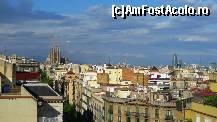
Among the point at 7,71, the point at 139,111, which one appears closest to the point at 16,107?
the point at 7,71

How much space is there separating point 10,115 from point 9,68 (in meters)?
11.9

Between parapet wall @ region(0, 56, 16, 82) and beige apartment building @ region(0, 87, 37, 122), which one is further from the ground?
parapet wall @ region(0, 56, 16, 82)

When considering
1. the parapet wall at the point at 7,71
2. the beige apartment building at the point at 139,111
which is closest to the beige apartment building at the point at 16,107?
the parapet wall at the point at 7,71

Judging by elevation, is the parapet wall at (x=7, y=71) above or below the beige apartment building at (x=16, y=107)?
above

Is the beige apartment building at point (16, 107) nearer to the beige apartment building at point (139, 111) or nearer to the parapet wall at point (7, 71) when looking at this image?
the parapet wall at point (7, 71)

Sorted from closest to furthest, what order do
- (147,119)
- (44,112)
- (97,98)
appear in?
(44,112), (147,119), (97,98)

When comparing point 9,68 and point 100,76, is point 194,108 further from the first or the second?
point 100,76

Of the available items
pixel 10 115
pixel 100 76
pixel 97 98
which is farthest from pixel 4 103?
pixel 100 76

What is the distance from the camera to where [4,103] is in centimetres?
3938

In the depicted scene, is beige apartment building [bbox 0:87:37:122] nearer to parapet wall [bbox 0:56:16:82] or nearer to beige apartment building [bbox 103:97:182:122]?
parapet wall [bbox 0:56:16:82]

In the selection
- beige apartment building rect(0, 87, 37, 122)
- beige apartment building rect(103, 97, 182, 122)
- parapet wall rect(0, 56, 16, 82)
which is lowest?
beige apartment building rect(103, 97, 182, 122)

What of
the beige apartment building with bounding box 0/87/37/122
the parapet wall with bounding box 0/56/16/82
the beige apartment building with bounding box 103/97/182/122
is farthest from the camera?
the beige apartment building with bounding box 103/97/182/122

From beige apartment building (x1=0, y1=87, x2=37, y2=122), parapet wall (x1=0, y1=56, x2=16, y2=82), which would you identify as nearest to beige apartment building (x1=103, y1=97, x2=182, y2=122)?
parapet wall (x1=0, y1=56, x2=16, y2=82)

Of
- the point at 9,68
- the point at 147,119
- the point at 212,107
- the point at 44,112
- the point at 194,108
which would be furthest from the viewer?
the point at 147,119
